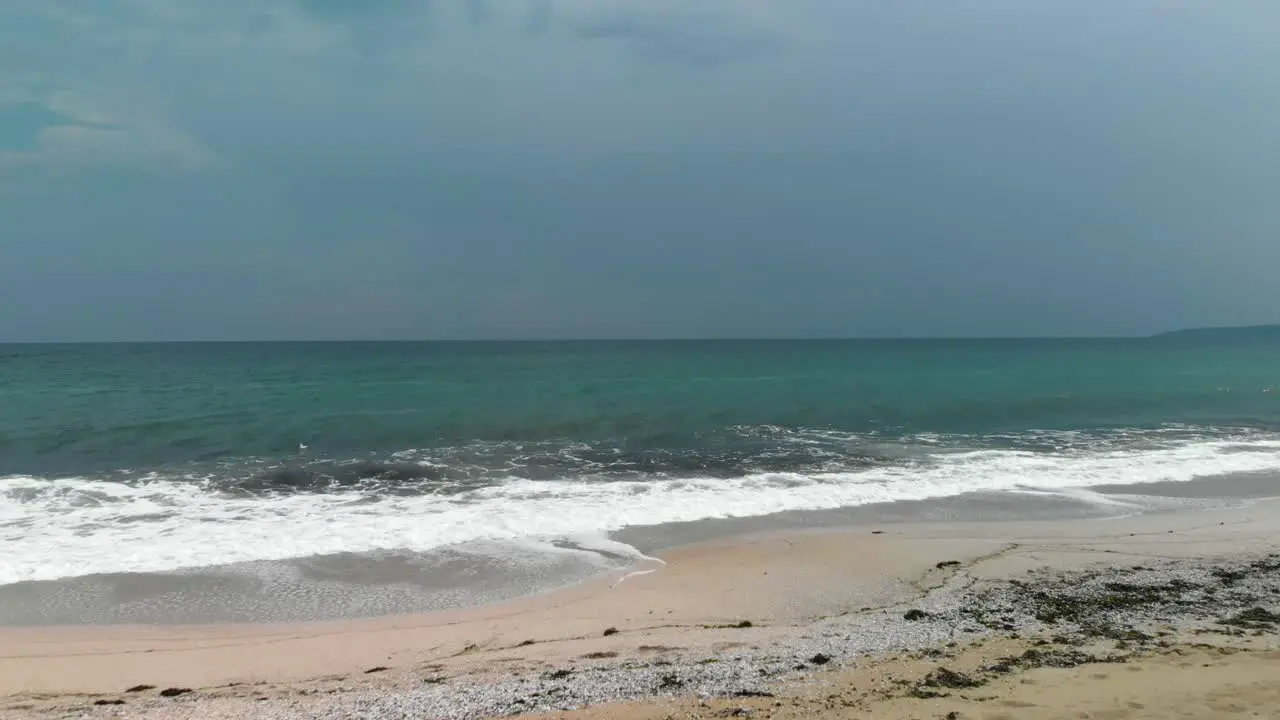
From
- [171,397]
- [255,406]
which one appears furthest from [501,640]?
[171,397]

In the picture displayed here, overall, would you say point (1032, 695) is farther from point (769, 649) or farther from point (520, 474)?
point (520, 474)

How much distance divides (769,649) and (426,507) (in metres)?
8.37

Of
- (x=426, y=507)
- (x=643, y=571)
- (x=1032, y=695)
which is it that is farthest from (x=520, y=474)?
(x=1032, y=695)

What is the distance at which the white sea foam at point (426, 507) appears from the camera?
405 inches

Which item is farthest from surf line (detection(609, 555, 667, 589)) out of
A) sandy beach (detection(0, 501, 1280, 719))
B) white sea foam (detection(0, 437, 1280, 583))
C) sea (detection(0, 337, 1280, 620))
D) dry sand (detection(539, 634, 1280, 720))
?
dry sand (detection(539, 634, 1280, 720))

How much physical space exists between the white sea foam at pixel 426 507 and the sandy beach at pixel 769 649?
270cm

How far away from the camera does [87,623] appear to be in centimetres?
767

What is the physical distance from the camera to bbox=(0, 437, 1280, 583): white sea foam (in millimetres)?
10281

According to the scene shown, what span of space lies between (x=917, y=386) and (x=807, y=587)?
36.7m

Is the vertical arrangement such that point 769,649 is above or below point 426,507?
above

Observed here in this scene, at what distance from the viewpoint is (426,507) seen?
12.9 metres

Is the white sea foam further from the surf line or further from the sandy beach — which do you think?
the sandy beach

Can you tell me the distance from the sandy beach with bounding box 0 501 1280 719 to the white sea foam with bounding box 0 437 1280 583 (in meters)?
2.70

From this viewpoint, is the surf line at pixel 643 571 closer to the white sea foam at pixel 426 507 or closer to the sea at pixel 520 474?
the sea at pixel 520 474
